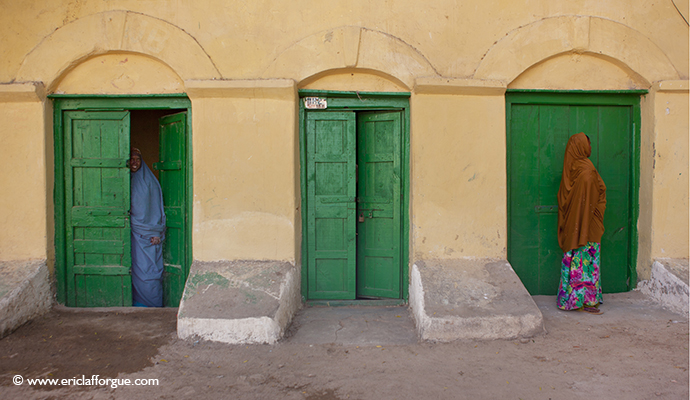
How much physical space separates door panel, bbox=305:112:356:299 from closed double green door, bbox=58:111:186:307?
156cm

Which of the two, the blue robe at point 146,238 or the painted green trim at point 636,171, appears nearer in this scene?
the painted green trim at point 636,171

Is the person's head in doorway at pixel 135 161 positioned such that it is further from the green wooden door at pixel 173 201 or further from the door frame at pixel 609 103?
the door frame at pixel 609 103

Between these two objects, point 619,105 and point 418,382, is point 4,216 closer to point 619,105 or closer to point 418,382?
point 418,382

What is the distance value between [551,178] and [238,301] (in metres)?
3.55

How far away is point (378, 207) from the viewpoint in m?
4.43

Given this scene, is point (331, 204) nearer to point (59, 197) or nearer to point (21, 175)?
point (59, 197)

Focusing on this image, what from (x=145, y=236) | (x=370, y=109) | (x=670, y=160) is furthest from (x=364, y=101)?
(x=670, y=160)

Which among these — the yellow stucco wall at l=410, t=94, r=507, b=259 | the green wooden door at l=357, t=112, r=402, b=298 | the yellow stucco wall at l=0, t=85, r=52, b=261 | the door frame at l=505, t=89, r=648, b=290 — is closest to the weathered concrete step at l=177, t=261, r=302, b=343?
the green wooden door at l=357, t=112, r=402, b=298

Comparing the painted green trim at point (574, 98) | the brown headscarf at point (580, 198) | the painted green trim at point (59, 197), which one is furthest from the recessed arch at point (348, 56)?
the painted green trim at point (59, 197)

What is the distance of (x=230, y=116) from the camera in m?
4.02

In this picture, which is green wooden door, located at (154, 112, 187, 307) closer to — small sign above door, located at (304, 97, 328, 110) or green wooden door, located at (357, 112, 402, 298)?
small sign above door, located at (304, 97, 328, 110)

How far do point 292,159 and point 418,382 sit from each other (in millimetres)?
2326

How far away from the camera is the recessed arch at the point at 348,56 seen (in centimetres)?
402

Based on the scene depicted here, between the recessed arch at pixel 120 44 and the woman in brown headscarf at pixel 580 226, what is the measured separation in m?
3.71
